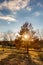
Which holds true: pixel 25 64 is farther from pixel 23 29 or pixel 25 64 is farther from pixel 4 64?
pixel 23 29

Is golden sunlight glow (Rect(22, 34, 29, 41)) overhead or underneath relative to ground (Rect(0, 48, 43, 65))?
overhead

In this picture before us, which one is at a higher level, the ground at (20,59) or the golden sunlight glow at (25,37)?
the golden sunlight glow at (25,37)

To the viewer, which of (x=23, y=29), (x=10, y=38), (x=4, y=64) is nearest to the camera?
(x=4, y=64)

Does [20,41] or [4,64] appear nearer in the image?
[4,64]

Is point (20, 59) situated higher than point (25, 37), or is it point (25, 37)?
point (25, 37)

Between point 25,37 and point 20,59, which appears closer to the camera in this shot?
point 20,59

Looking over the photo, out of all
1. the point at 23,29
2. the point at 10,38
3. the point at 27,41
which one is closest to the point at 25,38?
the point at 27,41

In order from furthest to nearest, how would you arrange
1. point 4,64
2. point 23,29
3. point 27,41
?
1. point 23,29
2. point 27,41
3. point 4,64

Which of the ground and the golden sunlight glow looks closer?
the ground

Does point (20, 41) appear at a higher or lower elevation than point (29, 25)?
lower

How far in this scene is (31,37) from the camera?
29.6 meters

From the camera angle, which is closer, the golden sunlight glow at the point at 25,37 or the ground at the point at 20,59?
the ground at the point at 20,59

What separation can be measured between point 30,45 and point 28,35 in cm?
220

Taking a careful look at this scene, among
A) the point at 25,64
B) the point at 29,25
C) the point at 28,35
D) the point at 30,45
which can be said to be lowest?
the point at 25,64
